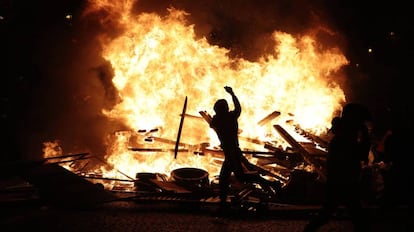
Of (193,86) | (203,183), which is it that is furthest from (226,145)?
(193,86)

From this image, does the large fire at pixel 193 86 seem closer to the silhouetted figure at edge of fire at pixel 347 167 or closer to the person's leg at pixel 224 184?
the person's leg at pixel 224 184

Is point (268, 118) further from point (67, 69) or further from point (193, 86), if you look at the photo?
point (67, 69)

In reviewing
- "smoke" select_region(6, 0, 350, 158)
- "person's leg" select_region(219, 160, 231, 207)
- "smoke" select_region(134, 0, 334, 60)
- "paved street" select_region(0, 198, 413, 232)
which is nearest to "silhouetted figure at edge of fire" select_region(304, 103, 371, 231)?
"paved street" select_region(0, 198, 413, 232)

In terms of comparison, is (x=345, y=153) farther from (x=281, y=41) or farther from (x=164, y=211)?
(x=281, y=41)

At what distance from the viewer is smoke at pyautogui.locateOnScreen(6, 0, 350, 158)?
14.2 meters

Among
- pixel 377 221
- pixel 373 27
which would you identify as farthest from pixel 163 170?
pixel 373 27

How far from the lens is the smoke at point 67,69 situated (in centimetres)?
1423

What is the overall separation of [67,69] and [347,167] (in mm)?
12956

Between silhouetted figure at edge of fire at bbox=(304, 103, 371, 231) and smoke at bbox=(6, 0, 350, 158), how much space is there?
9.70 metres

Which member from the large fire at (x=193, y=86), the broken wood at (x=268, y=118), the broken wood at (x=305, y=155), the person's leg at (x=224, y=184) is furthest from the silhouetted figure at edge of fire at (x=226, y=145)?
the large fire at (x=193, y=86)

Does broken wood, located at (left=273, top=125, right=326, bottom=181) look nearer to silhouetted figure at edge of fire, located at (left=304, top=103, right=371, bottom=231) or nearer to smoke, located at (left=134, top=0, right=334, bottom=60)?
silhouetted figure at edge of fire, located at (left=304, top=103, right=371, bottom=231)

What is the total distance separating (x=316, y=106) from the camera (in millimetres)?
12648

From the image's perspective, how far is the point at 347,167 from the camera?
5.44m

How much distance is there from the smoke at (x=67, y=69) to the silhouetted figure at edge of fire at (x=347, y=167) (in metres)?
9.70
